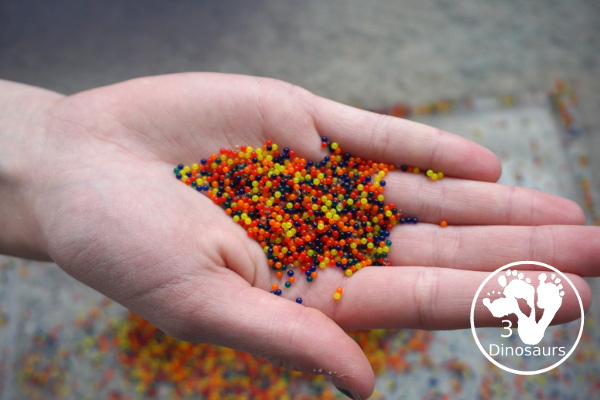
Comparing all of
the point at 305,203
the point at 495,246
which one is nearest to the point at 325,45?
the point at 305,203

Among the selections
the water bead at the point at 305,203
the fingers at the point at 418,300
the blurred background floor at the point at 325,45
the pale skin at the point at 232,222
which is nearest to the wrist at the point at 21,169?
the pale skin at the point at 232,222

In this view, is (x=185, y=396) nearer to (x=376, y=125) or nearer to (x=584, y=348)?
(x=376, y=125)

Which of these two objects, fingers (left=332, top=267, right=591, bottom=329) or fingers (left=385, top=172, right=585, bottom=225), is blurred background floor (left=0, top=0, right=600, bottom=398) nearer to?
fingers (left=385, top=172, right=585, bottom=225)

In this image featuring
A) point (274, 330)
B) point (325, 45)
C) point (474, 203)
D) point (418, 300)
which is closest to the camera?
point (274, 330)

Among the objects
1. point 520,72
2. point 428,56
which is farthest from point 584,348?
A: point 428,56

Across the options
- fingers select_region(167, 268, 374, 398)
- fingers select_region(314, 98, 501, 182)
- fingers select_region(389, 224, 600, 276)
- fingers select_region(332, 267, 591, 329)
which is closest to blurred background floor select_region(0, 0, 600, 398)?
fingers select_region(314, 98, 501, 182)

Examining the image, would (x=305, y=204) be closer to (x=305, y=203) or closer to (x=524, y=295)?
(x=305, y=203)
